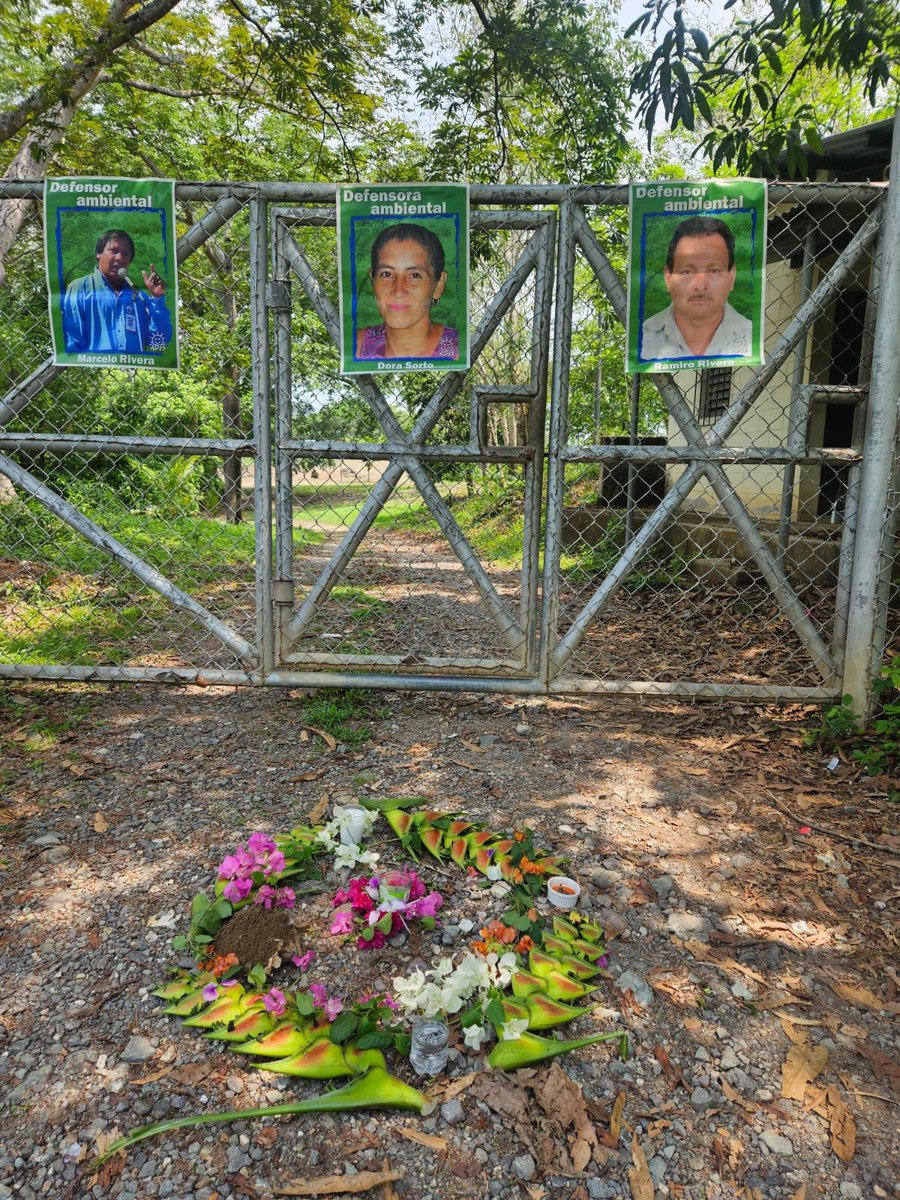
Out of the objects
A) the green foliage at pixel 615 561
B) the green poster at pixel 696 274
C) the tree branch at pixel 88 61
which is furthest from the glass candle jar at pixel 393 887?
the tree branch at pixel 88 61

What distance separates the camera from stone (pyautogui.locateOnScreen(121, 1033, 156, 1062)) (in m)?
1.52

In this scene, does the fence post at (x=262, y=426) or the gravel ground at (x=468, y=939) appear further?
the fence post at (x=262, y=426)

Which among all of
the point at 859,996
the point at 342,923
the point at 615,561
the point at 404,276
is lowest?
the point at 859,996

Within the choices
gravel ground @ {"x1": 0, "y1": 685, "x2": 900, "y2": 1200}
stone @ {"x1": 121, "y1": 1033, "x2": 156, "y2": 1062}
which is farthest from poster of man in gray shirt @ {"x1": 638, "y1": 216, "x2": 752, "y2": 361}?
stone @ {"x1": 121, "y1": 1033, "x2": 156, "y2": 1062}

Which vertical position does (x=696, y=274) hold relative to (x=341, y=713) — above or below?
above

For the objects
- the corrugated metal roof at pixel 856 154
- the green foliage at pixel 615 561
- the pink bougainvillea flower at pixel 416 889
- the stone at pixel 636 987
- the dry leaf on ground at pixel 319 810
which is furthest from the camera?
the green foliage at pixel 615 561

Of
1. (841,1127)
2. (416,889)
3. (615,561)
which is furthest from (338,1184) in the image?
(615,561)

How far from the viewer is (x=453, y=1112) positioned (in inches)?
55.2

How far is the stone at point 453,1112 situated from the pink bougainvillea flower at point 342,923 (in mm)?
535

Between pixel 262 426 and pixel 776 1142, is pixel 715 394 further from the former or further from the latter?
pixel 776 1142

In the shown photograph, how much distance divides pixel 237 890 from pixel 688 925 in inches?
47.8

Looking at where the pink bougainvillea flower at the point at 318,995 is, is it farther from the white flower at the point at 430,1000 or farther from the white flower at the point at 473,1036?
the white flower at the point at 473,1036

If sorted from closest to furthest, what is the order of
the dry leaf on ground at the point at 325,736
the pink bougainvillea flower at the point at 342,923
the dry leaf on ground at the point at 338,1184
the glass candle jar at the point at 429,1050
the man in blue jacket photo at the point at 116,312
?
the dry leaf on ground at the point at 338,1184 < the glass candle jar at the point at 429,1050 < the pink bougainvillea flower at the point at 342,923 < the man in blue jacket photo at the point at 116,312 < the dry leaf on ground at the point at 325,736

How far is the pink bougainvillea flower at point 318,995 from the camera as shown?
1616mm
